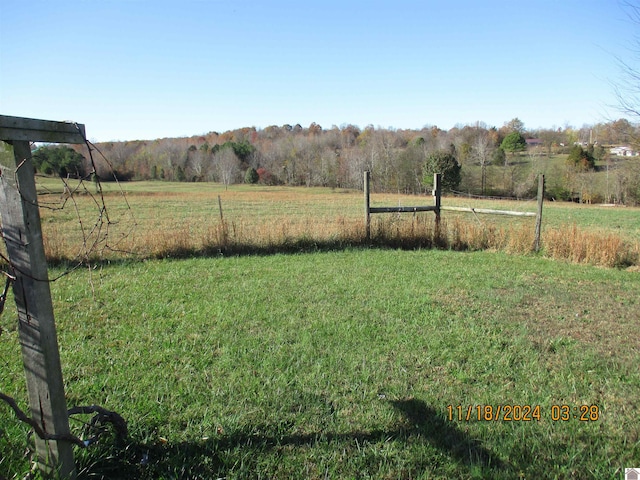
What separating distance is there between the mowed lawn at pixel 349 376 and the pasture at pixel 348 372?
0.01 metres

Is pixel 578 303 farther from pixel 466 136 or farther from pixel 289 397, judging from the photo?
pixel 466 136

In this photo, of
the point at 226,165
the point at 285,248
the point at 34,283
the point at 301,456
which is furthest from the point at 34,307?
the point at 226,165

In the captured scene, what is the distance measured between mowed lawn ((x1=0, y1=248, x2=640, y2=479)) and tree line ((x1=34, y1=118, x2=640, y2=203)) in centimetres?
2207

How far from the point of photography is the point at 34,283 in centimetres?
179

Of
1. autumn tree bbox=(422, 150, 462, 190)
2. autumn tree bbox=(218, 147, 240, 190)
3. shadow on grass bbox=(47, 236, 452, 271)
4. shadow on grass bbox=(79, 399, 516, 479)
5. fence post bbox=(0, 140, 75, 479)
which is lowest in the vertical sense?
shadow on grass bbox=(79, 399, 516, 479)

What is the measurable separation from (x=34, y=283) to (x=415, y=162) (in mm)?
49437

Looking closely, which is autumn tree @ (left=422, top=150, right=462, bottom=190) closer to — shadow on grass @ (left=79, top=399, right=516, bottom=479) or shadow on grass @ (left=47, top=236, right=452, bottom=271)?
shadow on grass @ (left=47, top=236, right=452, bottom=271)

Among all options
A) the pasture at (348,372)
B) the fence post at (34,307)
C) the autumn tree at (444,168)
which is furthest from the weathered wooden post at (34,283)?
the autumn tree at (444,168)

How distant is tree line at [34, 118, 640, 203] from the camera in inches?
1577

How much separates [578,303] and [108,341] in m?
5.94

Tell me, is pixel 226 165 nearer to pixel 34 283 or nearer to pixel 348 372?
pixel 348 372

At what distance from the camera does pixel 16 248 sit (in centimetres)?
177

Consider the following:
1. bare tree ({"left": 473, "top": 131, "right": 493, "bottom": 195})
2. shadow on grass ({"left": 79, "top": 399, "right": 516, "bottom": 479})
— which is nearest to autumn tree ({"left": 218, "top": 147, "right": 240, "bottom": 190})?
bare tree ({"left": 473, "top": 131, "right": 493, "bottom": 195})

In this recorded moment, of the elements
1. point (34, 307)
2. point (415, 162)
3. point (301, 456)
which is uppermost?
point (415, 162)
